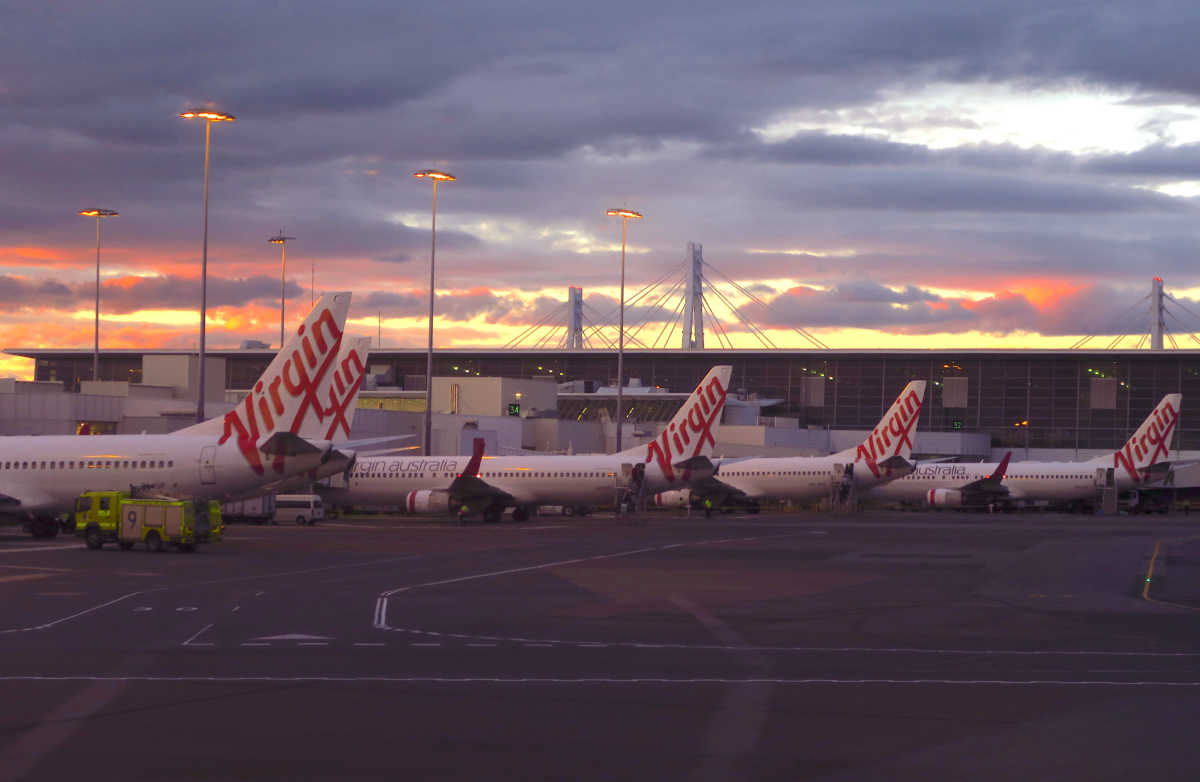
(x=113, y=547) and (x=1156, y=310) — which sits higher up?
(x=1156, y=310)

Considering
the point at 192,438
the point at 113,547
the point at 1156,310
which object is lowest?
the point at 113,547

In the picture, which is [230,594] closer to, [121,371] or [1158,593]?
[1158,593]

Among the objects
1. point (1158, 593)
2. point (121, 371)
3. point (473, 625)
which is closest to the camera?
point (473, 625)

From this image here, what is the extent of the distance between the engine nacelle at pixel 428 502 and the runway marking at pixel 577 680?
48072mm

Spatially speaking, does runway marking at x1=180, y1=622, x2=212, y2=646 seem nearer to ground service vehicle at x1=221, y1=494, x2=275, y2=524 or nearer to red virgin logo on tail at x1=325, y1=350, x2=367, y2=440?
red virgin logo on tail at x1=325, y1=350, x2=367, y2=440

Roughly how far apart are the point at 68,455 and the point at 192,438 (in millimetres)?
4940

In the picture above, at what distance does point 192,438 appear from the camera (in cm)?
4250

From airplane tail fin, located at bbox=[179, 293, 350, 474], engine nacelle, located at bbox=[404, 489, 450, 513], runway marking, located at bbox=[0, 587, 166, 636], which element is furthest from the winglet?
runway marking, located at bbox=[0, 587, 166, 636]

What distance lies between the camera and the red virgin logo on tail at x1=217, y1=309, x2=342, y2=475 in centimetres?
4125

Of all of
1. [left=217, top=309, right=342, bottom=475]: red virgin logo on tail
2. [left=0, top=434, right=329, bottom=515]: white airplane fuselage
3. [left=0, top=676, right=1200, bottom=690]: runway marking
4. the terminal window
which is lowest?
[left=0, top=676, right=1200, bottom=690]: runway marking

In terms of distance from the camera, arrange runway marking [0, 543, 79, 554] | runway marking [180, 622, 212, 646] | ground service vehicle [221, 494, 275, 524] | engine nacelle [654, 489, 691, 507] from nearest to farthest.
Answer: runway marking [180, 622, 212, 646] → runway marking [0, 543, 79, 554] → ground service vehicle [221, 494, 275, 524] → engine nacelle [654, 489, 691, 507]

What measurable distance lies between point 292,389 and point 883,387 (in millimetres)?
99212

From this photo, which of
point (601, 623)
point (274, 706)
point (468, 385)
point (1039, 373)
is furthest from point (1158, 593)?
point (1039, 373)

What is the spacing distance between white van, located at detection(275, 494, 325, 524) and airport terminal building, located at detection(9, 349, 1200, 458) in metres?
49.1
